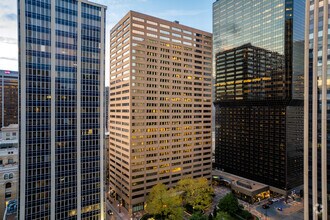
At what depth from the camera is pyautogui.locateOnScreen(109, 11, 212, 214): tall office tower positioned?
91.5 metres

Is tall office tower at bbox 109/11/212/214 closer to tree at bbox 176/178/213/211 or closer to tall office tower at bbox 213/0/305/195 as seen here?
tree at bbox 176/178/213/211

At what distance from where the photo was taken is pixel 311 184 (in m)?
58.1

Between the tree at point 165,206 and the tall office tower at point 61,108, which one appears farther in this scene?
the tree at point 165,206

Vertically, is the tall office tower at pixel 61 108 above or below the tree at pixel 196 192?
above

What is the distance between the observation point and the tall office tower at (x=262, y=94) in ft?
361

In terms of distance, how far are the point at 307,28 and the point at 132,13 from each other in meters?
65.5

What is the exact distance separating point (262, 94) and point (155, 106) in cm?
6427

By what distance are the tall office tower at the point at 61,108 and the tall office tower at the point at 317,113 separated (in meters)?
63.4

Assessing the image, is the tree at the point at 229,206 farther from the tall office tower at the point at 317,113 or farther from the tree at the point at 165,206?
the tall office tower at the point at 317,113

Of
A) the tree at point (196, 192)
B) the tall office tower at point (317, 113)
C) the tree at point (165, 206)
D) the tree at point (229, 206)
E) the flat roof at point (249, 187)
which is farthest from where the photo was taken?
the flat roof at point (249, 187)

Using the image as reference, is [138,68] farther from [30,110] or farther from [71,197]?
[71,197]

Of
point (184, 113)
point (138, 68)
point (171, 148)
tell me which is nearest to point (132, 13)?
point (138, 68)

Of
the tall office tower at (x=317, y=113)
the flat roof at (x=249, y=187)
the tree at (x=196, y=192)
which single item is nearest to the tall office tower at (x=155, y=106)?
the flat roof at (x=249, y=187)

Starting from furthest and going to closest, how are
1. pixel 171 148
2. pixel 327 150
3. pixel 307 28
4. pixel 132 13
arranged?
pixel 171 148 < pixel 132 13 < pixel 307 28 < pixel 327 150
